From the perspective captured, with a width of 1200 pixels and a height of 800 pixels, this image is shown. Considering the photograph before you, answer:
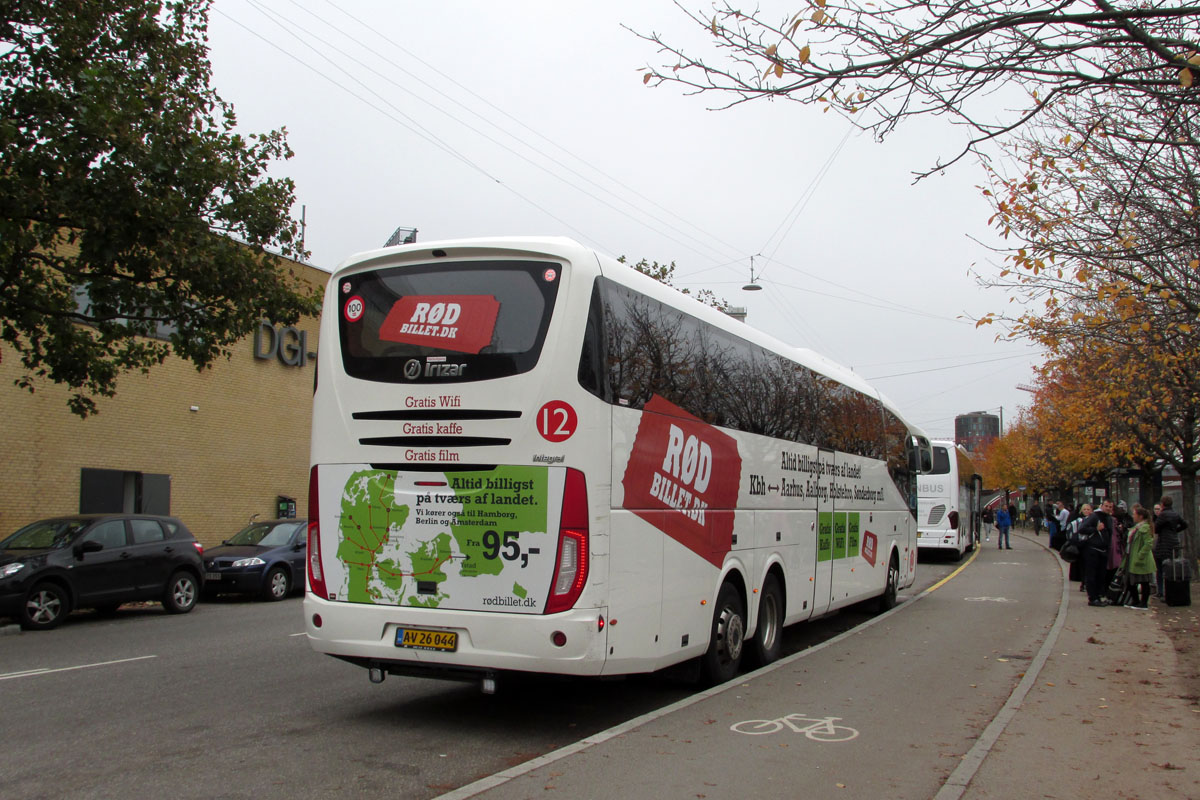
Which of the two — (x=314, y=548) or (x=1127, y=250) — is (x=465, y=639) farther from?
(x=1127, y=250)

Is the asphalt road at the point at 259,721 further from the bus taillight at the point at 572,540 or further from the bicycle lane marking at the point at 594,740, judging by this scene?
the bus taillight at the point at 572,540

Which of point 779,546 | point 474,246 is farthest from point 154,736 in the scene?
point 779,546

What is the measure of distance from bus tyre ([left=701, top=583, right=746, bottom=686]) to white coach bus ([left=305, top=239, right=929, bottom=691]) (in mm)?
244

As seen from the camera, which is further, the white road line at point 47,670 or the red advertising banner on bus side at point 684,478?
the white road line at point 47,670

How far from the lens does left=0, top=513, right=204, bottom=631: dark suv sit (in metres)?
13.3

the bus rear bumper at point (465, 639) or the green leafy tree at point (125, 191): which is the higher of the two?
the green leafy tree at point (125, 191)

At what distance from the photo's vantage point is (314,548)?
7691mm

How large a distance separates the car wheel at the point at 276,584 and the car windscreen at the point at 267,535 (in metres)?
0.64

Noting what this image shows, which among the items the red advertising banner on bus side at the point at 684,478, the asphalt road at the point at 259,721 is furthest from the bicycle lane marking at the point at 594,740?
the red advertising banner on bus side at the point at 684,478

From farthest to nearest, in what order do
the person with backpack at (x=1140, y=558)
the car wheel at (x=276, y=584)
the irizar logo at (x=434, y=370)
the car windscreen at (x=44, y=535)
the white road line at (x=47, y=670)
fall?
the car wheel at (x=276, y=584), the person with backpack at (x=1140, y=558), the car windscreen at (x=44, y=535), the white road line at (x=47, y=670), the irizar logo at (x=434, y=370)

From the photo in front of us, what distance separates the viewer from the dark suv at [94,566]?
13309 millimetres

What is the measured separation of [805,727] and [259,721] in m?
4.17

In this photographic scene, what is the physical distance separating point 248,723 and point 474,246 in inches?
159

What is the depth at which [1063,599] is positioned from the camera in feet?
58.5
